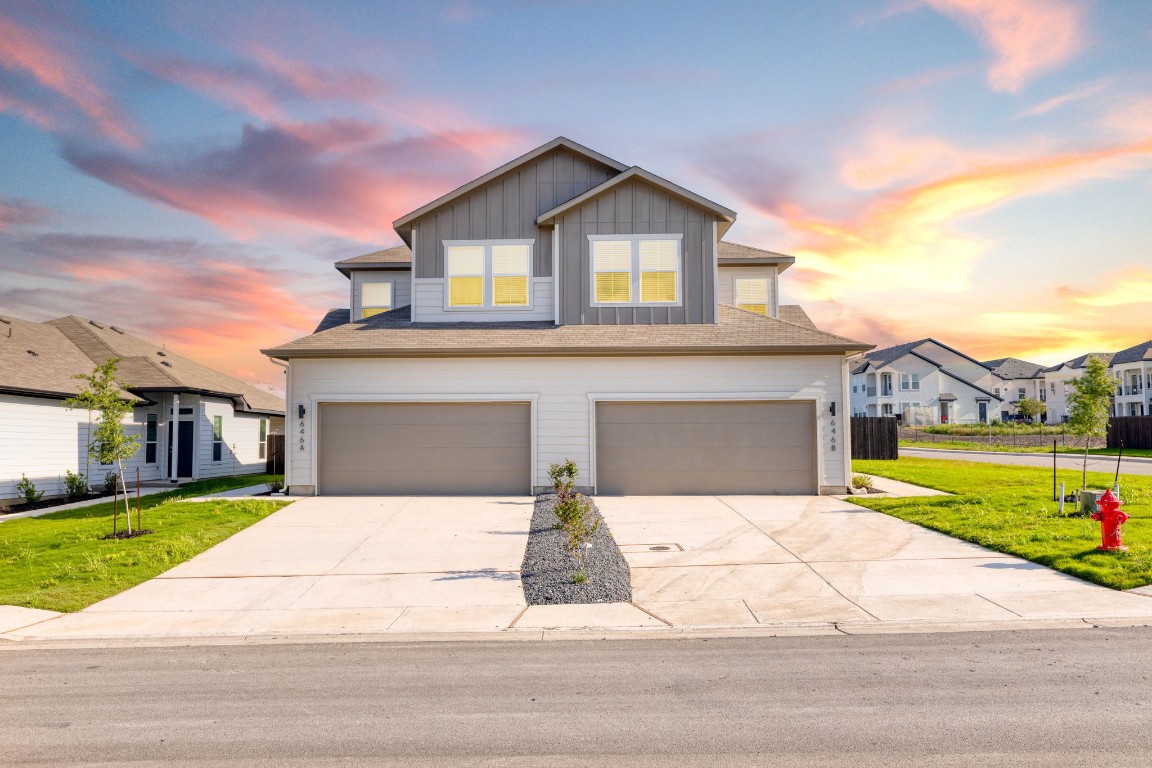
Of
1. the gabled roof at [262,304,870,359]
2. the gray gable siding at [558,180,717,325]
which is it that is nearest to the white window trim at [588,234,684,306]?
the gray gable siding at [558,180,717,325]

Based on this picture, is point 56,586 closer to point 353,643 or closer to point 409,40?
point 353,643

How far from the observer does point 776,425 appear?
57.3 ft

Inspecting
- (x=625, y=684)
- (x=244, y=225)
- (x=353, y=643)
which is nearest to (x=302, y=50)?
(x=244, y=225)

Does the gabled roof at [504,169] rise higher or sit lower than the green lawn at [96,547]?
higher

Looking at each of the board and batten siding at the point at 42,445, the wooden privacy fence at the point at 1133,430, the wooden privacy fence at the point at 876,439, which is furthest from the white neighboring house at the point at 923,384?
the board and batten siding at the point at 42,445

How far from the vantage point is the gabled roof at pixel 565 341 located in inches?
671

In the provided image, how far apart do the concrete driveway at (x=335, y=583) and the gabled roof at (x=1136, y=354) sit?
7095cm

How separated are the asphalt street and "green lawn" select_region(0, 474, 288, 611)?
265cm

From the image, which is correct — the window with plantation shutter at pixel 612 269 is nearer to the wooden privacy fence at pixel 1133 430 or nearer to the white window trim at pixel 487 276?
the white window trim at pixel 487 276

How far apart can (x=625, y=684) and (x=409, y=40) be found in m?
15.4

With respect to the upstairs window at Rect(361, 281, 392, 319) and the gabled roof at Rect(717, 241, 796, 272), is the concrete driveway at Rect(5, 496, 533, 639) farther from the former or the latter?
the gabled roof at Rect(717, 241, 796, 272)

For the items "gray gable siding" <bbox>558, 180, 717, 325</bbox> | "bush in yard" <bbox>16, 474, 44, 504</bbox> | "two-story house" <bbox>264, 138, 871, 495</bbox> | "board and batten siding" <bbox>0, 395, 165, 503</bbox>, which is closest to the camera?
"two-story house" <bbox>264, 138, 871, 495</bbox>

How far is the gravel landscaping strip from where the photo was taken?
8805mm

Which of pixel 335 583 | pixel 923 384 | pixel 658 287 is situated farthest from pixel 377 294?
pixel 923 384
